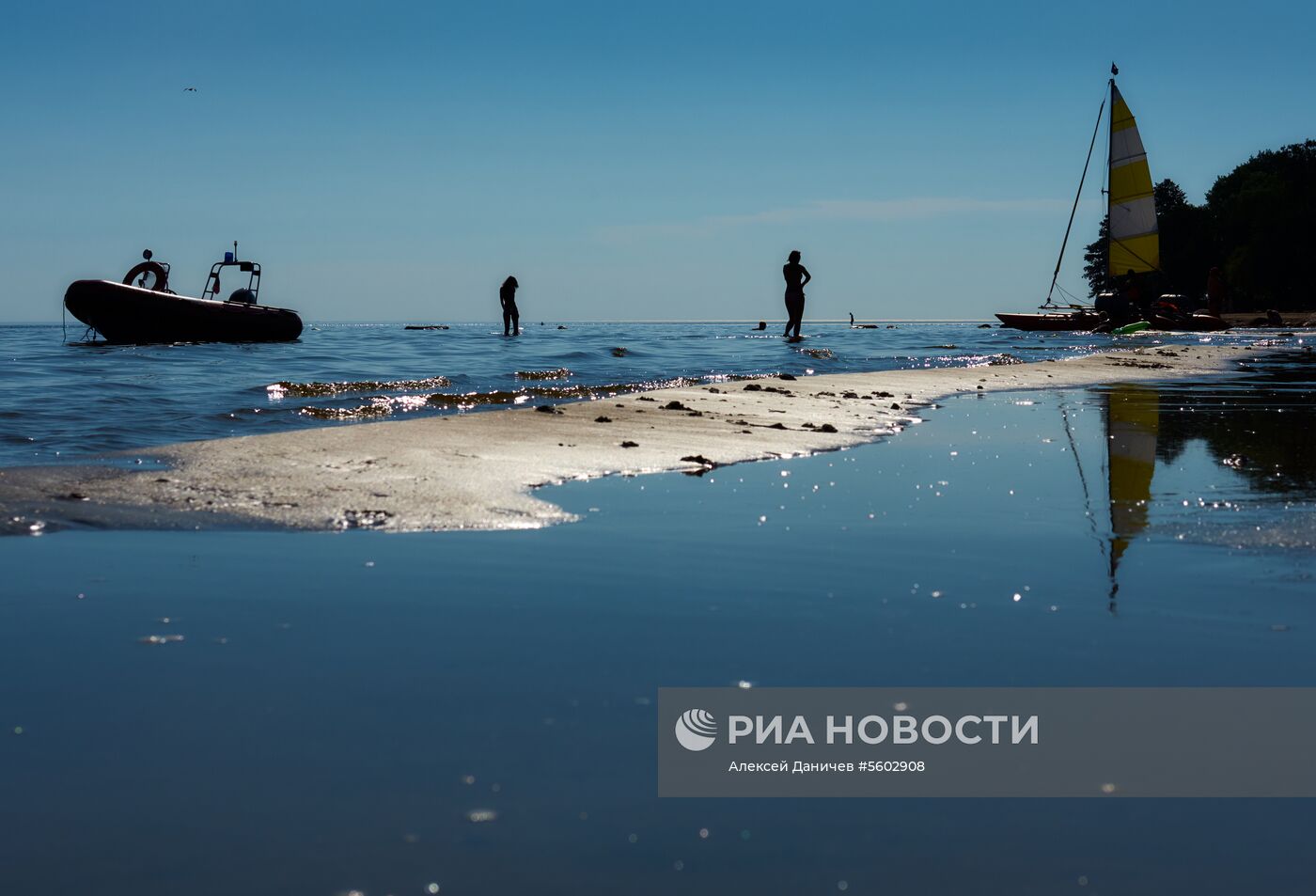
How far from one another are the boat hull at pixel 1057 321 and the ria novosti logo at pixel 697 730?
39.7 m

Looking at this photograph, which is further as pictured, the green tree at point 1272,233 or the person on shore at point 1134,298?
the green tree at point 1272,233

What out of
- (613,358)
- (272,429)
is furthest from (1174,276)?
(272,429)

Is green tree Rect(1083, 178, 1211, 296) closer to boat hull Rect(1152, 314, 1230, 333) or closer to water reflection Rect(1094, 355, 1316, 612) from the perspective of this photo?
boat hull Rect(1152, 314, 1230, 333)

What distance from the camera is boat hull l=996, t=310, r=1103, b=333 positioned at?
132ft

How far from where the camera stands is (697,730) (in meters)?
2.78

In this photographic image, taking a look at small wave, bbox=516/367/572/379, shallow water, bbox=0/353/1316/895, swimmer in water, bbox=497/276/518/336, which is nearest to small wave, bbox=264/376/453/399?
small wave, bbox=516/367/572/379

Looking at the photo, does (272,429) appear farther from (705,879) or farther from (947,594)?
(705,879)

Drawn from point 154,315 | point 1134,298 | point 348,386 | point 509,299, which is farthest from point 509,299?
point 348,386

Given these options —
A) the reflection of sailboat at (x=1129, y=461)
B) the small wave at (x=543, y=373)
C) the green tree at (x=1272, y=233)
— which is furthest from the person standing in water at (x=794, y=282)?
the green tree at (x=1272, y=233)

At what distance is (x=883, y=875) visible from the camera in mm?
2135

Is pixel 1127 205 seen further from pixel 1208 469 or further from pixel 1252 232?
pixel 1208 469

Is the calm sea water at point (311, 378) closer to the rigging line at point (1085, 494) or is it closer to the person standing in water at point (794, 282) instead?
the person standing in water at point (794, 282)

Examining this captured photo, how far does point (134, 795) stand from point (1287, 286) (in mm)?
76639

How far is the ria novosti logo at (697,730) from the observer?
2.69 meters
